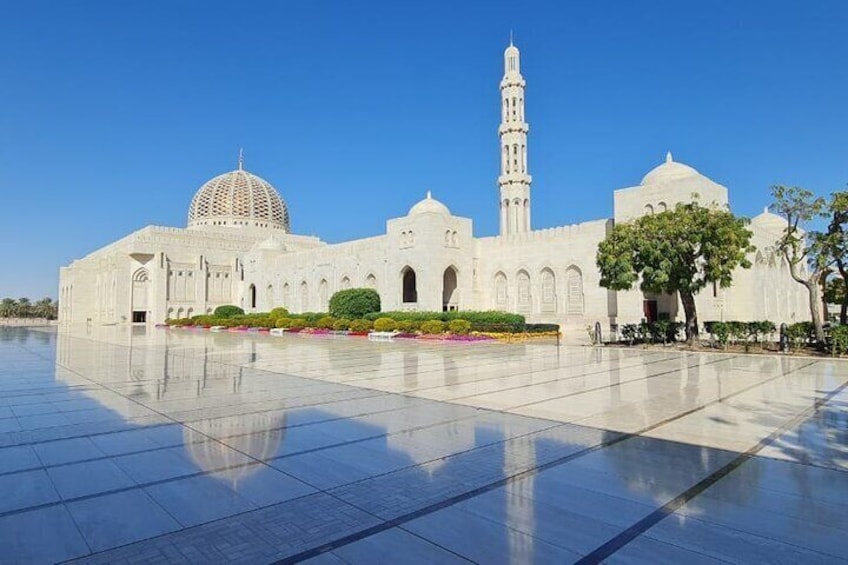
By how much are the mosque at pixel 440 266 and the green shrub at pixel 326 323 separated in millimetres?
5947

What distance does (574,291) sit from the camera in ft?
91.6

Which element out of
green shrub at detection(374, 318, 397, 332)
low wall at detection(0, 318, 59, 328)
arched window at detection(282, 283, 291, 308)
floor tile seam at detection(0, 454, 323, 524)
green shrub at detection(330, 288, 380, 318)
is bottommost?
floor tile seam at detection(0, 454, 323, 524)

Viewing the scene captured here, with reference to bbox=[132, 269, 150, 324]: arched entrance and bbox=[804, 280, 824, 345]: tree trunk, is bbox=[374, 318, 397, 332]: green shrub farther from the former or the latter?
bbox=[132, 269, 150, 324]: arched entrance

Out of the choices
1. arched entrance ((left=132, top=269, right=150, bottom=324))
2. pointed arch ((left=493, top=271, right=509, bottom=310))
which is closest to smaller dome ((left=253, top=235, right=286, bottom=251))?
arched entrance ((left=132, top=269, right=150, bottom=324))

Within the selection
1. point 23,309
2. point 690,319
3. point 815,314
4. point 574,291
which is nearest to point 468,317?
point 574,291

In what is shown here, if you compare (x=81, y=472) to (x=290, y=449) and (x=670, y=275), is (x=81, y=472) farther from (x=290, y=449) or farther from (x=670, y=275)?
(x=670, y=275)

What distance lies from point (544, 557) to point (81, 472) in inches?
141

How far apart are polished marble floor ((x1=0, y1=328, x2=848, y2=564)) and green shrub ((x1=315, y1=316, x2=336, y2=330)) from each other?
1709cm

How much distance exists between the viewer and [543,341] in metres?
20.2

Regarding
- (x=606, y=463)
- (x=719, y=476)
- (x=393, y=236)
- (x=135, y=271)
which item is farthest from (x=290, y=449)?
(x=135, y=271)

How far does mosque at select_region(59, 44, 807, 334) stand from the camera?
25.0m

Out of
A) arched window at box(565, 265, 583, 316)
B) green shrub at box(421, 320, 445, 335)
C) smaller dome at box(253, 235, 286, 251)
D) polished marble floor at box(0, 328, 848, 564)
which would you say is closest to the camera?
polished marble floor at box(0, 328, 848, 564)

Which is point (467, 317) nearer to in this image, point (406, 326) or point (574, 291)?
point (406, 326)

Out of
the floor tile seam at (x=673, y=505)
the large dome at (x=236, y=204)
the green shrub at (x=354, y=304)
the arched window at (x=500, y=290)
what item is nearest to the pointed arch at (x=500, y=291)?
the arched window at (x=500, y=290)
